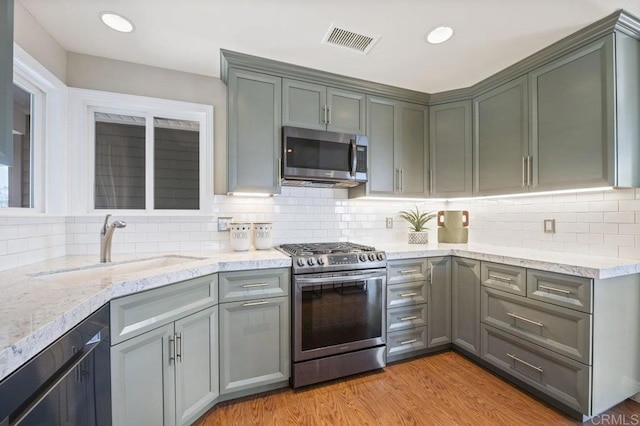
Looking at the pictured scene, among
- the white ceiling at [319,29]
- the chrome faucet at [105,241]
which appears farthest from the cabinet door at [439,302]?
the chrome faucet at [105,241]

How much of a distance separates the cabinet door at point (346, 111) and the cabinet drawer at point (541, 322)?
172cm

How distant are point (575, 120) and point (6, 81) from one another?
299 centimetres

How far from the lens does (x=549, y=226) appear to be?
2.33 m

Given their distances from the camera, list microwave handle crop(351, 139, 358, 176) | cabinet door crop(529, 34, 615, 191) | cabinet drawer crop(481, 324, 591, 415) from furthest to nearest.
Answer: microwave handle crop(351, 139, 358, 176), cabinet door crop(529, 34, 615, 191), cabinet drawer crop(481, 324, 591, 415)

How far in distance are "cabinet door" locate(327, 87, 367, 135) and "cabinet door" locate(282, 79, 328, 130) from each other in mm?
57

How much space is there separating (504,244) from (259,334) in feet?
7.64

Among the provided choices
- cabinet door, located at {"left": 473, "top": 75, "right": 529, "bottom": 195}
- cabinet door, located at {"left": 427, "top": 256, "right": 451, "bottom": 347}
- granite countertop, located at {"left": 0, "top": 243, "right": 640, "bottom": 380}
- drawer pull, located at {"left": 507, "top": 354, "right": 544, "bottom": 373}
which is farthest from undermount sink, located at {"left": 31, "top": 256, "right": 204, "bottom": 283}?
cabinet door, located at {"left": 473, "top": 75, "right": 529, "bottom": 195}

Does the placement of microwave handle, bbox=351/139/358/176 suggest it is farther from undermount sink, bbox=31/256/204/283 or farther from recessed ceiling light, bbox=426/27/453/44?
undermount sink, bbox=31/256/204/283

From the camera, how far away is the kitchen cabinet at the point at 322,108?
7.63ft

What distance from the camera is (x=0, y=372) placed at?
634mm

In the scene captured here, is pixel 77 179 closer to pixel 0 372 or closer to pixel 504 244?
pixel 0 372

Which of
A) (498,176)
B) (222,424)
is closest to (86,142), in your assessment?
(222,424)

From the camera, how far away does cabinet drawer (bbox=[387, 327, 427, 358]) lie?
2.29 m

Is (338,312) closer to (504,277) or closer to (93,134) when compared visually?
(504,277)
